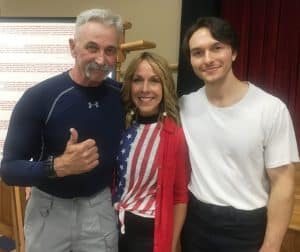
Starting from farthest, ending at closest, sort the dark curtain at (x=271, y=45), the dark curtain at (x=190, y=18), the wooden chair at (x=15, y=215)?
1. the dark curtain at (x=190, y=18)
2. the dark curtain at (x=271, y=45)
3. the wooden chair at (x=15, y=215)

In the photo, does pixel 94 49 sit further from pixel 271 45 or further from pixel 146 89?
pixel 271 45

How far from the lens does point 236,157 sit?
1.32 metres

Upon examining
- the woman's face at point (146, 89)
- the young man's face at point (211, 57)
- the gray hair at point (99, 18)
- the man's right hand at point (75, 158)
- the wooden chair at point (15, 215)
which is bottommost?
the wooden chair at point (15, 215)

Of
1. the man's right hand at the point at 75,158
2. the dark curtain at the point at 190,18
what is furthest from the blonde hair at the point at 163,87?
the dark curtain at the point at 190,18

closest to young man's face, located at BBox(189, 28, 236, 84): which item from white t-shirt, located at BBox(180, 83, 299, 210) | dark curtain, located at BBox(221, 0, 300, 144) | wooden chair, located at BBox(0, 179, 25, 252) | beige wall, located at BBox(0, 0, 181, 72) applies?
white t-shirt, located at BBox(180, 83, 299, 210)

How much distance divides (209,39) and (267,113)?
0.31 metres

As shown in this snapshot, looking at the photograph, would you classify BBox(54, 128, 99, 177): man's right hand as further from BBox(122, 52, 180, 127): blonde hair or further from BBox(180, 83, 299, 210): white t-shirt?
BBox(180, 83, 299, 210): white t-shirt

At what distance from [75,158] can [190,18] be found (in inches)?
106

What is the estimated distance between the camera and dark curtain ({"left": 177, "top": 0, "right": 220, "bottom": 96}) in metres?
3.59

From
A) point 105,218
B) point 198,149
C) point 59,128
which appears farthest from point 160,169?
point 59,128

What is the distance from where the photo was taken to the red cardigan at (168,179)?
4.55ft

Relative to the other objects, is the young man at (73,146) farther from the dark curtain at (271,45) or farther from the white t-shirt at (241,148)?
the dark curtain at (271,45)

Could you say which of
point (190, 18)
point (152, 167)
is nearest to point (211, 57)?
point (152, 167)

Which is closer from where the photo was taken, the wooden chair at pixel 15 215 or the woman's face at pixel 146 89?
the woman's face at pixel 146 89
